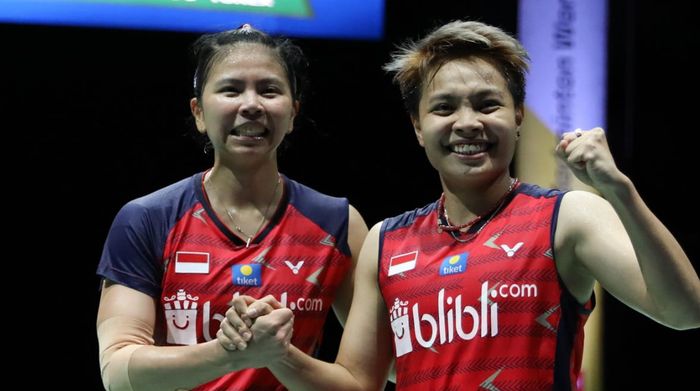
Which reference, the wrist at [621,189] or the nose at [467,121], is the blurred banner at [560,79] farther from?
the wrist at [621,189]

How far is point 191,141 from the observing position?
557 cm

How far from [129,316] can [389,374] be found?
66cm

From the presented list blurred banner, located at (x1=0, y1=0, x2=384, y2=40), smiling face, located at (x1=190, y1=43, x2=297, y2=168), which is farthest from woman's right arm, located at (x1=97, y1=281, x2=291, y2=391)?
blurred banner, located at (x1=0, y1=0, x2=384, y2=40)

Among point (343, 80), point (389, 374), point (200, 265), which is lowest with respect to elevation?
point (389, 374)

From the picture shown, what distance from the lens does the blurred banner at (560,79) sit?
525cm

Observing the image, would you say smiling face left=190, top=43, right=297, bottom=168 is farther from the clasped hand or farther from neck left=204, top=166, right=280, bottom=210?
the clasped hand

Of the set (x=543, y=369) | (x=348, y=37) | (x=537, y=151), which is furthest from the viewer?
(x=348, y=37)

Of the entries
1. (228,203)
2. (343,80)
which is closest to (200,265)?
(228,203)

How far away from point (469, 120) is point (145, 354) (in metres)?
0.93

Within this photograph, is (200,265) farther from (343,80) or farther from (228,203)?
(343,80)

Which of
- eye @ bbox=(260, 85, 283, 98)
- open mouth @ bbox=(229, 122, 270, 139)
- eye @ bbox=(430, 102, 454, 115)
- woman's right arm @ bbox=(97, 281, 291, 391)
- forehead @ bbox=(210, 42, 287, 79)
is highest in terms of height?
forehead @ bbox=(210, 42, 287, 79)

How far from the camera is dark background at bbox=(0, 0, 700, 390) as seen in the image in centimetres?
540

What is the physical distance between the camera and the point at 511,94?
2627 millimetres

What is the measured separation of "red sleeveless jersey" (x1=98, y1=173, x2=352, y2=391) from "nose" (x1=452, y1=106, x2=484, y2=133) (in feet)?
1.91
